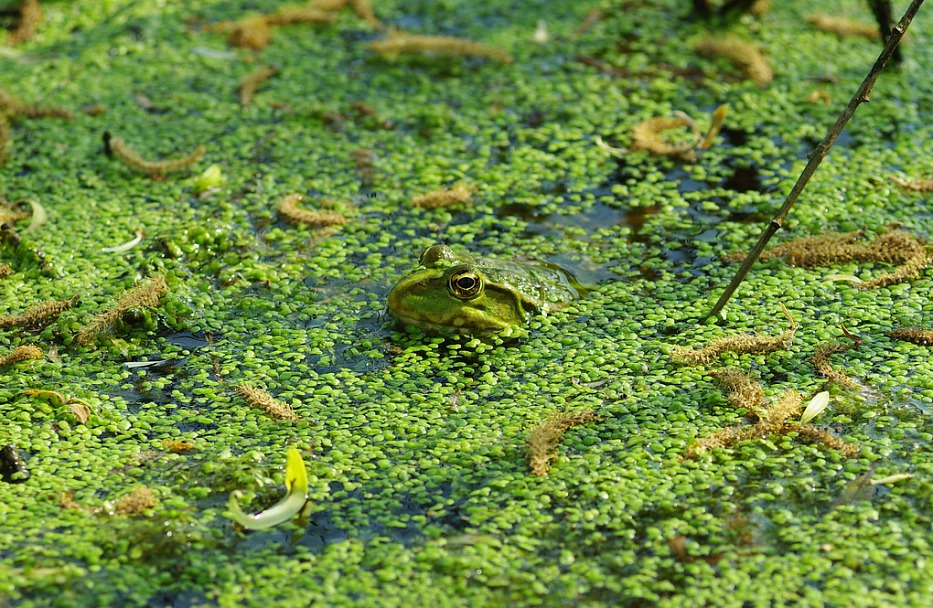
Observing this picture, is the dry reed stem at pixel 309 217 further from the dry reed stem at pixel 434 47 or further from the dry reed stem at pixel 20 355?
the dry reed stem at pixel 434 47

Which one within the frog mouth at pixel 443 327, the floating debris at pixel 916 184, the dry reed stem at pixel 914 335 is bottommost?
the frog mouth at pixel 443 327

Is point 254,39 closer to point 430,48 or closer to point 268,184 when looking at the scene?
point 430,48

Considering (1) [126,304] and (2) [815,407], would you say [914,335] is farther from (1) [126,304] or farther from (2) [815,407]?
(1) [126,304]

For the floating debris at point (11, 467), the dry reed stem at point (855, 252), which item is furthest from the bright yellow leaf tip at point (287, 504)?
the dry reed stem at point (855, 252)

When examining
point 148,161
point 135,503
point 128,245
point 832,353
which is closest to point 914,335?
point 832,353

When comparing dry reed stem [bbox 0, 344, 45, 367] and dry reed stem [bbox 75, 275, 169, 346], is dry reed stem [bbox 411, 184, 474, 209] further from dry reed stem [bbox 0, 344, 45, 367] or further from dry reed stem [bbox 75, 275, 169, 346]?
dry reed stem [bbox 0, 344, 45, 367]

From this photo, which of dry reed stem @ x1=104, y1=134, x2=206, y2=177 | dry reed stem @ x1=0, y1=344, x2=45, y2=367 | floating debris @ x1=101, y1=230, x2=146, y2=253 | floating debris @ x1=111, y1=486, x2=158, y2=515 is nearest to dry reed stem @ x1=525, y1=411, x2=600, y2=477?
floating debris @ x1=111, y1=486, x2=158, y2=515
